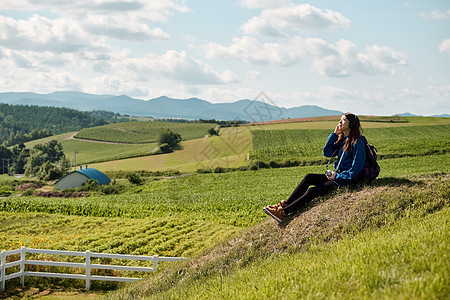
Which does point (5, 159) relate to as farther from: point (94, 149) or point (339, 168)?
point (339, 168)

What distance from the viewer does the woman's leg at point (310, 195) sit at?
26.3 feet

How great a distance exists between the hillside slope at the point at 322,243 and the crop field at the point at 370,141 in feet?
146

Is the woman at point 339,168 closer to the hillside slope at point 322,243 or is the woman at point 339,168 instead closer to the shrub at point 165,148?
the hillside slope at point 322,243

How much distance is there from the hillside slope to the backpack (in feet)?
0.84

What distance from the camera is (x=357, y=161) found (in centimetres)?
768

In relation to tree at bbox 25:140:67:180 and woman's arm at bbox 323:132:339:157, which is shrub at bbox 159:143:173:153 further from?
woman's arm at bbox 323:132:339:157

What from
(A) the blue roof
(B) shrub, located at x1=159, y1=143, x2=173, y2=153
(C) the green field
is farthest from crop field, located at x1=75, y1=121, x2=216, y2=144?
(C) the green field

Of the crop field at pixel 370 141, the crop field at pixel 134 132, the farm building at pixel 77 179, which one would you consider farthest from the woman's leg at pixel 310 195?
the crop field at pixel 134 132

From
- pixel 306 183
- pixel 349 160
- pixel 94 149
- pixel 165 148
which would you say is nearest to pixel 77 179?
pixel 165 148

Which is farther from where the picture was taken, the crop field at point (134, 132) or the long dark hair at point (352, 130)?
the crop field at point (134, 132)

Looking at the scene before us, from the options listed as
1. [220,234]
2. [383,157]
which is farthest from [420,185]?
[383,157]

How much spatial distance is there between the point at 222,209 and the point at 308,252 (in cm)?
2213

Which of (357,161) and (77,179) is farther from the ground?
(357,161)

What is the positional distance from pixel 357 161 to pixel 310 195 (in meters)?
1.13
